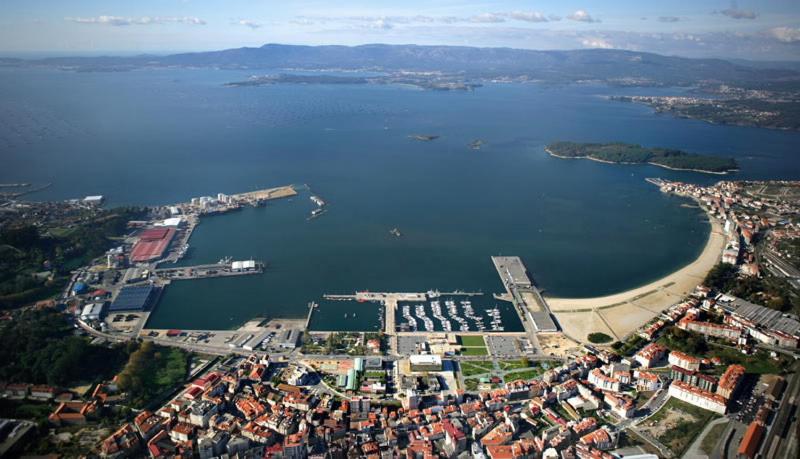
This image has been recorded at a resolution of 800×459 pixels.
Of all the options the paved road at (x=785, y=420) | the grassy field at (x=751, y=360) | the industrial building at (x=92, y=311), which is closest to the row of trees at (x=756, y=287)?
the grassy field at (x=751, y=360)

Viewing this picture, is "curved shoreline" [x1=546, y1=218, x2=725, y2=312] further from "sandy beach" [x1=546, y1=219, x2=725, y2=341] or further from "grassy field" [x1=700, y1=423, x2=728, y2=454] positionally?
"grassy field" [x1=700, y1=423, x2=728, y2=454]

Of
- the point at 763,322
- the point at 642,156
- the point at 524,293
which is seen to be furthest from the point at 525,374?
the point at 642,156

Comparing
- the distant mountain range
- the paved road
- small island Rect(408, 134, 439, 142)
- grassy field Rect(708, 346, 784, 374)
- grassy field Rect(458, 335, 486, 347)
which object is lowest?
grassy field Rect(458, 335, 486, 347)

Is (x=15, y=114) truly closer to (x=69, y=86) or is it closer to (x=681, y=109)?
(x=69, y=86)

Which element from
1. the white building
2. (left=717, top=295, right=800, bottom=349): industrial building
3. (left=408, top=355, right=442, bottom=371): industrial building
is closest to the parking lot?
(left=408, top=355, right=442, bottom=371): industrial building

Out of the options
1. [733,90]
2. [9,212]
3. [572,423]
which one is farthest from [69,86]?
[733,90]

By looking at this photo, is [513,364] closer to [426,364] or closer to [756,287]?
[426,364]

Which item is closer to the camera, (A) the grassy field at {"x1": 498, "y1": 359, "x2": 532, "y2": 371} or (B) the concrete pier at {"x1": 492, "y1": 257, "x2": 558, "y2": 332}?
(A) the grassy field at {"x1": 498, "y1": 359, "x2": 532, "y2": 371}
